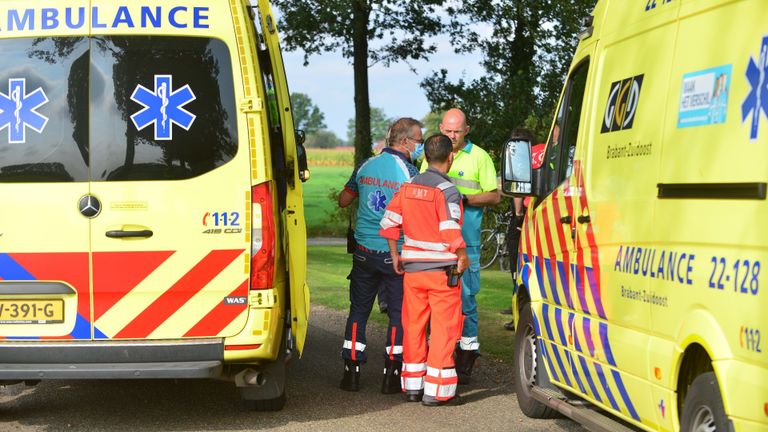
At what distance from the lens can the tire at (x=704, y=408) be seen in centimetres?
476

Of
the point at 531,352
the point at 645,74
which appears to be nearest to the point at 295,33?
the point at 531,352

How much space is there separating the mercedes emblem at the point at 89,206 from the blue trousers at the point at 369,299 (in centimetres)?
243

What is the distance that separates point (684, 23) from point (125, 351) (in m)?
3.58

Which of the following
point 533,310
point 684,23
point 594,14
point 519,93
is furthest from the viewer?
point 519,93

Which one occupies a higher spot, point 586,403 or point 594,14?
point 594,14

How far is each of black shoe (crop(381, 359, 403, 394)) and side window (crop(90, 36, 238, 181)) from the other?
95.9 inches

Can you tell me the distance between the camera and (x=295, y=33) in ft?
93.9

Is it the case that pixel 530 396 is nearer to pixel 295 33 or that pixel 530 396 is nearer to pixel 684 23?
pixel 684 23

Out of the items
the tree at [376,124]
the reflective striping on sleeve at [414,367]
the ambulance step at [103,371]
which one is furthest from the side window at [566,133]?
the tree at [376,124]

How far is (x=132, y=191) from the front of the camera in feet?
23.4

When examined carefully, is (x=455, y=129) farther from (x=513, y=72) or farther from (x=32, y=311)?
(x=513, y=72)

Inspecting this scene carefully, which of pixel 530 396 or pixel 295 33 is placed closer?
pixel 530 396

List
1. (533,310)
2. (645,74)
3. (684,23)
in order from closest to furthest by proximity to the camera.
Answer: (684,23) < (645,74) < (533,310)

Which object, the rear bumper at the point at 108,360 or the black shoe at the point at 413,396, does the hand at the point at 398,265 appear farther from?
the rear bumper at the point at 108,360
